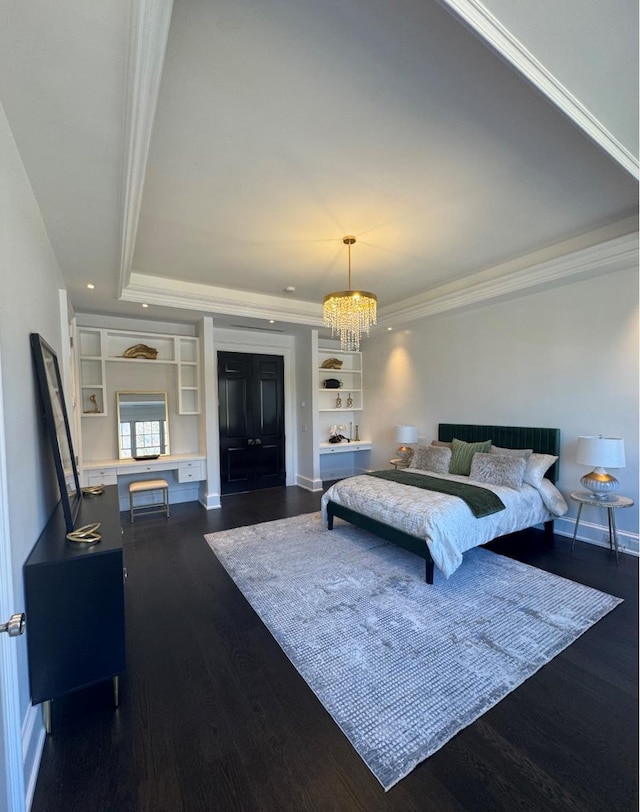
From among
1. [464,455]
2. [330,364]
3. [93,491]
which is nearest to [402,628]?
[93,491]

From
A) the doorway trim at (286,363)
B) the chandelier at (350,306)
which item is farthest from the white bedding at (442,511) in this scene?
the doorway trim at (286,363)

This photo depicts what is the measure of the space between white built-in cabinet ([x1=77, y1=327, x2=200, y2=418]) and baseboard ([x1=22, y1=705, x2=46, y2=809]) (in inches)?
144

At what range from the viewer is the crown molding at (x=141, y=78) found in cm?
114

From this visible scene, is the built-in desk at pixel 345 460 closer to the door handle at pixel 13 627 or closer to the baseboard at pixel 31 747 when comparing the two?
the baseboard at pixel 31 747

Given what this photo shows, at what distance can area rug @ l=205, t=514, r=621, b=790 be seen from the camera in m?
1.67

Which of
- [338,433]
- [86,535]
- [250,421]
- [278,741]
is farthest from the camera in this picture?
[338,433]

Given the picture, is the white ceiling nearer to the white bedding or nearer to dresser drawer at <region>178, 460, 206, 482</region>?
the white bedding

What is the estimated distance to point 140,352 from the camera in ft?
16.1

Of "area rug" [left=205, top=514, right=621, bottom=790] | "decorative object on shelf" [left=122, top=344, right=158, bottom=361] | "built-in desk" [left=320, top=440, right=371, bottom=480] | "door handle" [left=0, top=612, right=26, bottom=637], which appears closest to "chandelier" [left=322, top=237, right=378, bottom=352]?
"area rug" [left=205, top=514, right=621, bottom=790]

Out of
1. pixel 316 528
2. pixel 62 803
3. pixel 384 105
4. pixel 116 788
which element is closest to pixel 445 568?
pixel 316 528

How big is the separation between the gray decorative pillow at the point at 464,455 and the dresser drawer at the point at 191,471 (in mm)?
3394

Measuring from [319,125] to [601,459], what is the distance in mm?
3495

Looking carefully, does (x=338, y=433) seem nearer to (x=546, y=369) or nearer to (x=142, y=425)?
(x=142, y=425)

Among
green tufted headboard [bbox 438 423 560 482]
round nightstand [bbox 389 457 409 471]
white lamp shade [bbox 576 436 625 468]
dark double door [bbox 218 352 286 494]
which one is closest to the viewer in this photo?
white lamp shade [bbox 576 436 625 468]
